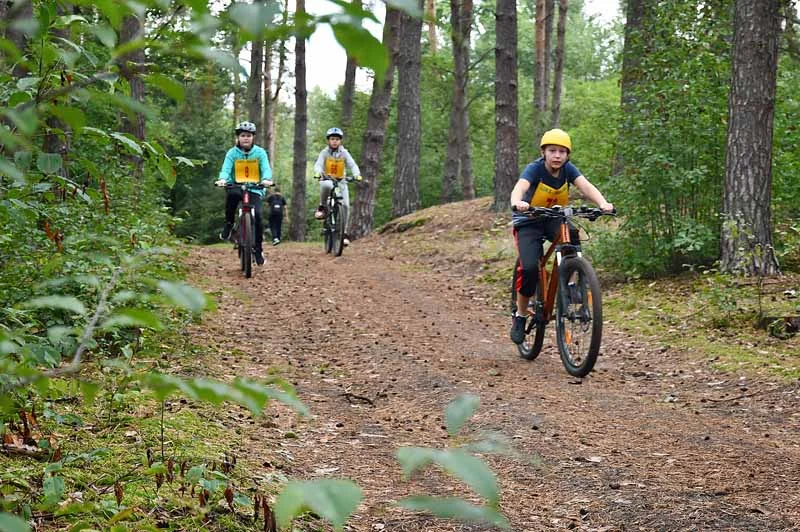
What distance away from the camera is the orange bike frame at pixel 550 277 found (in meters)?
7.68

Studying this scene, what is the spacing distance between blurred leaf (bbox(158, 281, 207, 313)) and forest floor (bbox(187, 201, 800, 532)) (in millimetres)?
457

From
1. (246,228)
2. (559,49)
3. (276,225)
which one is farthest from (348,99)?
(246,228)

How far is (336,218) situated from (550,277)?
859 centimetres

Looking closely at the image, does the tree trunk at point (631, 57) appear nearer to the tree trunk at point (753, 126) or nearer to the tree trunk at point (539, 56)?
the tree trunk at point (753, 126)

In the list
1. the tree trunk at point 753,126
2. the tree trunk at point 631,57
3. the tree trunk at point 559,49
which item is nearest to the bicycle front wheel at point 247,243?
the tree trunk at point 631,57

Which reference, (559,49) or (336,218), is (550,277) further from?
(559,49)

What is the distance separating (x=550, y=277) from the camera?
804 centimetres

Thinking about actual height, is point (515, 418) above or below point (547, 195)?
below

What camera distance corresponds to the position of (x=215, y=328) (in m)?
8.90

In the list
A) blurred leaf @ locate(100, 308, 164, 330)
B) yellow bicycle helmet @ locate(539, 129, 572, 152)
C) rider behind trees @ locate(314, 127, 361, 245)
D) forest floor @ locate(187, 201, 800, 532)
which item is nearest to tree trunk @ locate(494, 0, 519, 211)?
rider behind trees @ locate(314, 127, 361, 245)

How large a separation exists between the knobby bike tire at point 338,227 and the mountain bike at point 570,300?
26.8ft

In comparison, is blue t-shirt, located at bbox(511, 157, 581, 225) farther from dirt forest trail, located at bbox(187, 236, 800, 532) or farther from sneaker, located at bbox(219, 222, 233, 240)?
sneaker, located at bbox(219, 222, 233, 240)

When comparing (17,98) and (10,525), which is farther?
(17,98)

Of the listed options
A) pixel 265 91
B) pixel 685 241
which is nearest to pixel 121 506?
pixel 685 241
